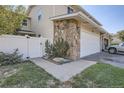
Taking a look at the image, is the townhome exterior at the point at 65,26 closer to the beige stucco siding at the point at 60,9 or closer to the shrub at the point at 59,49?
the beige stucco siding at the point at 60,9

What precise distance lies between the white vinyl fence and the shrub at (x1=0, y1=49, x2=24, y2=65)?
43 cm

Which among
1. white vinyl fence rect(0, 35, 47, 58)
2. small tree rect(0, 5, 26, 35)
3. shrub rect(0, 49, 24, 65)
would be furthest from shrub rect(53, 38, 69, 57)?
small tree rect(0, 5, 26, 35)

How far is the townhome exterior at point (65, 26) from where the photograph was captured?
10562 millimetres

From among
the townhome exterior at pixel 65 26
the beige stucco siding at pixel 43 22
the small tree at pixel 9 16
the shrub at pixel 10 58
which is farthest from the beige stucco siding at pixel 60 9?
the shrub at pixel 10 58

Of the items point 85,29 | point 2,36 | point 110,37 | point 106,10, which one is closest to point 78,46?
point 85,29

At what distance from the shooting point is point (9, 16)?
9.96 metres

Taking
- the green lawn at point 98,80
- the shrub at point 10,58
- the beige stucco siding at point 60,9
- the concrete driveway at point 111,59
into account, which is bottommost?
the green lawn at point 98,80

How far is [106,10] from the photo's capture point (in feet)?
35.4

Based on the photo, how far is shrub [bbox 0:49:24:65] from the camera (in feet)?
28.1

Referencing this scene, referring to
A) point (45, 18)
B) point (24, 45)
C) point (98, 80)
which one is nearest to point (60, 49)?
point (24, 45)

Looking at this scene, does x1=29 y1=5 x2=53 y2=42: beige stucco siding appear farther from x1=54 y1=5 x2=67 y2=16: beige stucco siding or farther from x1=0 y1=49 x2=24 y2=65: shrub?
x1=0 y1=49 x2=24 y2=65: shrub

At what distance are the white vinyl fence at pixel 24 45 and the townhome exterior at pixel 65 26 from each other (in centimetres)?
134

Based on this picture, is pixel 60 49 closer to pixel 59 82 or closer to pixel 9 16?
pixel 9 16

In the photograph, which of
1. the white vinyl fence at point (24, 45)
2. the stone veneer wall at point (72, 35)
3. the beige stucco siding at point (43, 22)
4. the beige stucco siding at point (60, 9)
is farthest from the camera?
the beige stucco siding at point (60, 9)
